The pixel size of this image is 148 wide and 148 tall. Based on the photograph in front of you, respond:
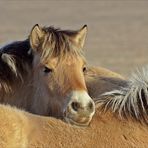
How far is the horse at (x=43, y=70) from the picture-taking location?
575cm

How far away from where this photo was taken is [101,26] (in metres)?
29.6

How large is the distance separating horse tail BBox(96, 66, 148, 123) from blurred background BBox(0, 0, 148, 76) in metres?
10.2

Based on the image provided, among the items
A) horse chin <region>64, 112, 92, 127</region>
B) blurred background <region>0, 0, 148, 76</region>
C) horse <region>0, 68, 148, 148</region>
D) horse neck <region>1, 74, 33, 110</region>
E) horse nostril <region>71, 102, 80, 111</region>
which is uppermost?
horse <region>0, 68, 148, 148</region>

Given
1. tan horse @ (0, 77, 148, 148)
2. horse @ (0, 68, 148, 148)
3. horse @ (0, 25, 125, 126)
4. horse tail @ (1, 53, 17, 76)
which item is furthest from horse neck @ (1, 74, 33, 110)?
tan horse @ (0, 77, 148, 148)

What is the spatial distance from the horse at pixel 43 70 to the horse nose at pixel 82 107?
25 cm

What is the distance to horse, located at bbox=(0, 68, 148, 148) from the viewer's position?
4301 millimetres

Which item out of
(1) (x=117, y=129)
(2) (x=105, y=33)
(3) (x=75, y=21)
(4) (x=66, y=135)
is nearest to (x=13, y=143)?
(4) (x=66, y=135)

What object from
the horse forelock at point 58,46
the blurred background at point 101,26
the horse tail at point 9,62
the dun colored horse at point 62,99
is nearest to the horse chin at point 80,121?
the dun colored horse at point 62,99

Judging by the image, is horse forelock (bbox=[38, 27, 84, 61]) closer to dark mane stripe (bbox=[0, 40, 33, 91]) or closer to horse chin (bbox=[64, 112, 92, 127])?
dark mane stripe (bbox=[0, 40, 33, 91])

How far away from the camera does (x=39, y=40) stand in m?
6.10

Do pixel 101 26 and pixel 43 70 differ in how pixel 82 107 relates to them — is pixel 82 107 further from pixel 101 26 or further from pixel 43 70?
pixel 101 26

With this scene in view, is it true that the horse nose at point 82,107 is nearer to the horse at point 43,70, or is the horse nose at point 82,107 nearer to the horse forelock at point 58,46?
the horse at point 43,70

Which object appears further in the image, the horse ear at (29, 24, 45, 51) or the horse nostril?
the horse ear at (29, 24, 45, 51)

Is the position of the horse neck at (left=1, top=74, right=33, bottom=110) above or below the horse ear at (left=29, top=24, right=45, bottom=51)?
below
